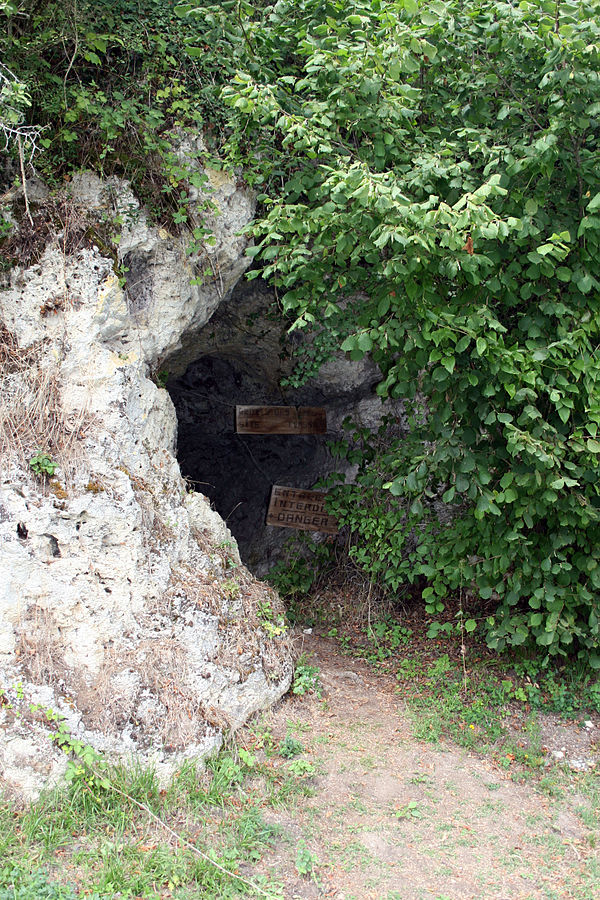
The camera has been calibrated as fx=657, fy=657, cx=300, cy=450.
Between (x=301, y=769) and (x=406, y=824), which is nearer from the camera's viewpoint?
(x=406, y=824)

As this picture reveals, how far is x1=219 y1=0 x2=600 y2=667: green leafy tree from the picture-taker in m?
3.40

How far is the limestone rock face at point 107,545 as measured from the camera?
3.68m

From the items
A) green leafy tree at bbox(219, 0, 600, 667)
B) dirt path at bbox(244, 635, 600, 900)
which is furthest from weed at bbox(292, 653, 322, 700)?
green leafy tree at bbox(219, 0, 600, 667)

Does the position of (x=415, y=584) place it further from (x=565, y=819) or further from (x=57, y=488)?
(x=57, y=488)

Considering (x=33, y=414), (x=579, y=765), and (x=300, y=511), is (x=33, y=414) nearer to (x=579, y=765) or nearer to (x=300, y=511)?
(x=300, y=511)

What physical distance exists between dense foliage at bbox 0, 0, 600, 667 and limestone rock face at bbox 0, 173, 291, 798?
2.45 feet

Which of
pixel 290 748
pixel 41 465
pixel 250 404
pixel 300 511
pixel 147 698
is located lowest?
pixel 290 748

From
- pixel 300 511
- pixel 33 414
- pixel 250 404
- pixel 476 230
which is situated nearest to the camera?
pixel 476 230

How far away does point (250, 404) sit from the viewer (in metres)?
8.03

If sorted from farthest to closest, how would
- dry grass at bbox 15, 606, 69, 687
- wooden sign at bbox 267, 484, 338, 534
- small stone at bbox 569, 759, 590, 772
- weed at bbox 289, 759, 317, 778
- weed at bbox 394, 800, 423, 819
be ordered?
wooden sign at bbox 267, 484, 338, 534, small stone at bbox 569, 759, 590, 772, weed at bbox 289, 759, 317, 778, weed at bbox 394, 800, 423, 819, dry grass at bbox 15, 606, 69, 687

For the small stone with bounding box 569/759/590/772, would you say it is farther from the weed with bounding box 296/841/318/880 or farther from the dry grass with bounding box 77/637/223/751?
the dry grass with bounding box 77/637/223/751

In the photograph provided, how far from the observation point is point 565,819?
382 centimetres

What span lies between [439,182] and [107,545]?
9.71 feet

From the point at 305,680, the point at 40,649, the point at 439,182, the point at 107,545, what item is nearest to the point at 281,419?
the point at 305,680
